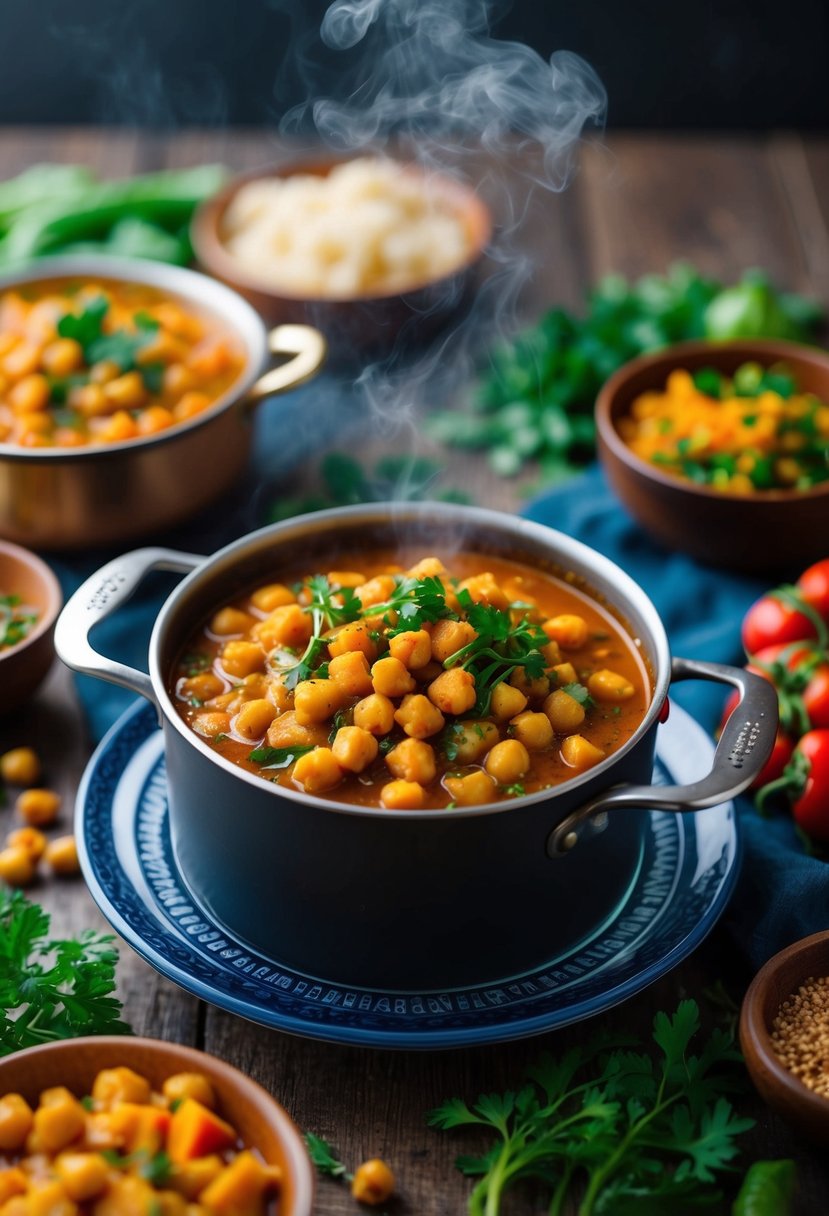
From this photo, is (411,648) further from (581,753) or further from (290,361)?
(290,361)

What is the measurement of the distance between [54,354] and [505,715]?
6.61 feet

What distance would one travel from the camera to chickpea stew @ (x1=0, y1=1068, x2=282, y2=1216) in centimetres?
195

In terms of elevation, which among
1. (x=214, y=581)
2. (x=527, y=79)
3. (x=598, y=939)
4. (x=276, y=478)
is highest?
(x=527, y=79)

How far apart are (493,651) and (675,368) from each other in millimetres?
1947

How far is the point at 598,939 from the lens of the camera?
2.59m

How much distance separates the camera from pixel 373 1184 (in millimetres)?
2271

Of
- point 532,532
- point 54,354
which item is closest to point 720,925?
point 532,532

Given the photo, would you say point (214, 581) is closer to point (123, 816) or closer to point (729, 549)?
point (123, 816)

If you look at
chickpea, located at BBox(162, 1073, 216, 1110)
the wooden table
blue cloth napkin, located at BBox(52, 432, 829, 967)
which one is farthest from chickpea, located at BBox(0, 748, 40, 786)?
chickpea, located at BBox(162, 1073, 216, 1110)

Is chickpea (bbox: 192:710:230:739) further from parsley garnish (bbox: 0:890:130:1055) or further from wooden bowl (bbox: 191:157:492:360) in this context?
wooden bowl (bbox: 191:157:492:360)

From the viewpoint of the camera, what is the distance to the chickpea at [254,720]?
8.55 ft

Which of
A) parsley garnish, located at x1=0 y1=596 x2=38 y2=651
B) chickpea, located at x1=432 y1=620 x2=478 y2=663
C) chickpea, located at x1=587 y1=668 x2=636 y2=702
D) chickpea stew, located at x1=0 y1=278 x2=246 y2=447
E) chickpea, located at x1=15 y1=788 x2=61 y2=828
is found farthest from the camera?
chickpea stew, located at x1=0 y1=278 x2=246 y2=447

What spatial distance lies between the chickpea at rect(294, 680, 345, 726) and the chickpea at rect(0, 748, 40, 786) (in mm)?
961

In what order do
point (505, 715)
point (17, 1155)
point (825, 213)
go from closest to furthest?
point (17, 1155) < point (505, 715) < point (825, 213)
